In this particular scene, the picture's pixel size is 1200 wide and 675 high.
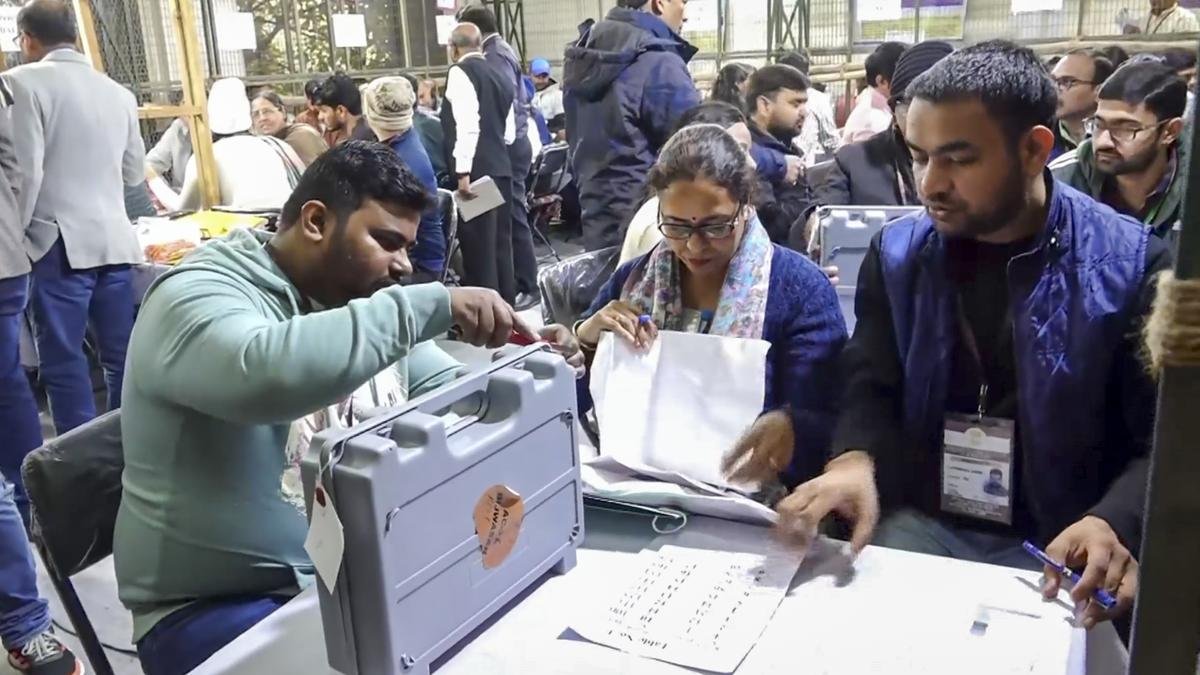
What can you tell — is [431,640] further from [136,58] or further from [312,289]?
[136,58]

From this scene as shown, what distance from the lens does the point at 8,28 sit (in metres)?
3.01

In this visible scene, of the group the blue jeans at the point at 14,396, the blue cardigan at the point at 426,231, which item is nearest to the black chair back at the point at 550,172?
the blue cardigan at the point at 426,231

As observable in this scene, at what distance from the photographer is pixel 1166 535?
→ 1.87 ft

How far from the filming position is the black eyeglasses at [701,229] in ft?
5.77

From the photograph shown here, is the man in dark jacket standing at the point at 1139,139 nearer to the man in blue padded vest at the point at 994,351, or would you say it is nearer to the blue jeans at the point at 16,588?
the man in blue padded vest at the point at 994,351

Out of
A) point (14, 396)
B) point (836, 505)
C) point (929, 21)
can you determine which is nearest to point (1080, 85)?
point (836, 505)

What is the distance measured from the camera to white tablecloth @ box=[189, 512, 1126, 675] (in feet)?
3.34

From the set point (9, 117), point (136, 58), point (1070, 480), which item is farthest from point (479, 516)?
point (136, 58)

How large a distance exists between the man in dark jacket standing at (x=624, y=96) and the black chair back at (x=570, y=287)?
1.08m

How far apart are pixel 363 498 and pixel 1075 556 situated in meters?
0.80

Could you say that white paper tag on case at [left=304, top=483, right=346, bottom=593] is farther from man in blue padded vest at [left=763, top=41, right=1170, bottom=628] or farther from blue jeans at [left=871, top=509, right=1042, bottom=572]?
blue jeans at [left=871, top=509, right=1042, bottom=572]

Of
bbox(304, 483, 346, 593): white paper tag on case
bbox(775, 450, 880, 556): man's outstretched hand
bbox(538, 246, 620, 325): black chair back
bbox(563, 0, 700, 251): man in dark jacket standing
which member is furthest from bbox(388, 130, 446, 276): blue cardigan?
bbox(304, 483, 346, 593): white paper tag on case

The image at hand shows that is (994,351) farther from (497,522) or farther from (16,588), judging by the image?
(16,588)

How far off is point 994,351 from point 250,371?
1.04 meters
